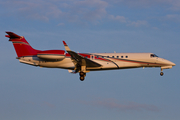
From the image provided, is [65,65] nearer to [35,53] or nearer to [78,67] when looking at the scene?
[78,67]

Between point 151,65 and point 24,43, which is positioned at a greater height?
point 24,43

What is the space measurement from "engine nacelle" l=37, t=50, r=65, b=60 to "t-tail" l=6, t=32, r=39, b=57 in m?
2.41

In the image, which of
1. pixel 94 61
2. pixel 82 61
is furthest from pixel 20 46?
pixel 94 61

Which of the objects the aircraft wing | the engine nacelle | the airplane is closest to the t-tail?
the airplane

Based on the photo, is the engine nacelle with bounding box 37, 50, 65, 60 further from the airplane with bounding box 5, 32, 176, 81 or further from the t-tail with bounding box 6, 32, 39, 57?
the t-tail with bounding box 6, 32, 39, 57

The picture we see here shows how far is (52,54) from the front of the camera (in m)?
29.7

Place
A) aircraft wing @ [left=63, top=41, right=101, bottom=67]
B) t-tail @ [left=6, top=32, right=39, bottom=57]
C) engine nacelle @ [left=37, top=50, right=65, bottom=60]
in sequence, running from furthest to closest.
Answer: t-tail @ [left=6, top=32, right=39, bottom=57] → engine nacelle @ [left=37, top=50, right=65, bottom=60] → aircraft wing @ [left=63, top=41, right=101, bottom=67]

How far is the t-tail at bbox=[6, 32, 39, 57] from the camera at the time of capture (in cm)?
3183

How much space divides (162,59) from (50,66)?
13.2 meters

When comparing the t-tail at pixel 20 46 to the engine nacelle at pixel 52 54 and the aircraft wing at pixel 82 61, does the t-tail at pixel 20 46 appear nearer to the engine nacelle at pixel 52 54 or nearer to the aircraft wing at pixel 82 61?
the engine nacelle at pixel 52 54

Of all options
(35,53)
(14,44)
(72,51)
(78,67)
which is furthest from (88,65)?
(14,44)

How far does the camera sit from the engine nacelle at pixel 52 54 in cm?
2969

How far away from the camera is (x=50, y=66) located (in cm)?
3133

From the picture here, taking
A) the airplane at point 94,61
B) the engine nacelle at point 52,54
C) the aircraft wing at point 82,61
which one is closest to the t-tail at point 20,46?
the airplane at point 94,61
